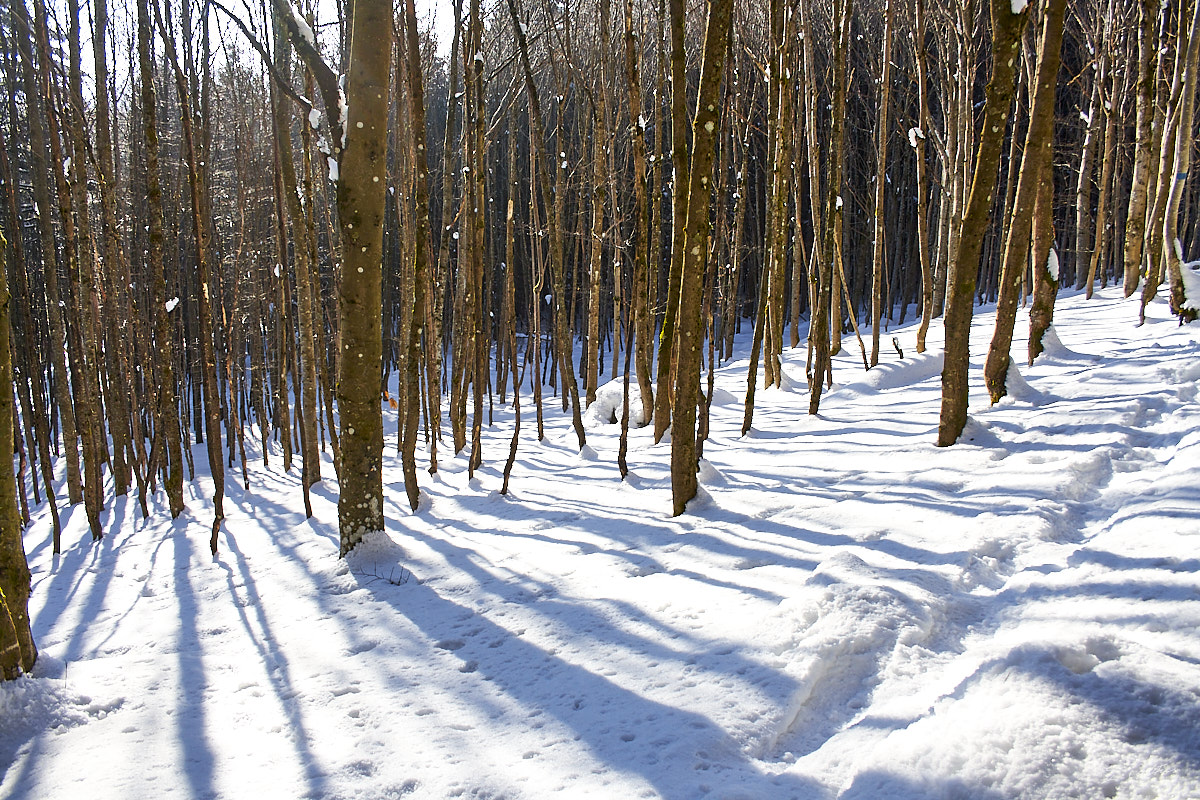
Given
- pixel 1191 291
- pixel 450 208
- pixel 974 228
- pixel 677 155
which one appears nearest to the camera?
pixel 677 155

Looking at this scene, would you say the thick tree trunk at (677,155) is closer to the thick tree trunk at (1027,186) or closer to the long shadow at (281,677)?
the thick tree trunk at (1027,186)

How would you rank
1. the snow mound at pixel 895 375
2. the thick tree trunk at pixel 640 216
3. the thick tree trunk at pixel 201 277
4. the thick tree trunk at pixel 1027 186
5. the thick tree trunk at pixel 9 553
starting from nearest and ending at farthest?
the thick tree trunk at pixel 9 553
the thick tree trunk at pixel 1027 186
the thick tree trunk at pixel 201 277
the thick tree trunk at pixel 640 216
the snow mound at pixel 895 375

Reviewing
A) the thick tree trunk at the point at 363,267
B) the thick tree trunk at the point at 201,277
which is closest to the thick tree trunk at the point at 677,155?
the thick tree trunk at the point at 363,267

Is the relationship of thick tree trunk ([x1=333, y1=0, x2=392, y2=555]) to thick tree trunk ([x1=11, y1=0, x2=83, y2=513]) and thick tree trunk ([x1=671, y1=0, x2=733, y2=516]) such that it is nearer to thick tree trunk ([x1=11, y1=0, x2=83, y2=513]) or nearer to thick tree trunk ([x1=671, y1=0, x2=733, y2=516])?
thick tree trunk ([x1=671, y1=0, x2=733, y2=516])

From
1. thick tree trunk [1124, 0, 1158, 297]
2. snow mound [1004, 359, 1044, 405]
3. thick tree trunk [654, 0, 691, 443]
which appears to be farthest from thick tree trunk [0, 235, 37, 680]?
thick tree trunk [1124, 0, 1158, 297]

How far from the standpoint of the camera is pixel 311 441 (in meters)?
7.80

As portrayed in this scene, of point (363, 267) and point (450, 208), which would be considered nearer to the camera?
point (363, 267)

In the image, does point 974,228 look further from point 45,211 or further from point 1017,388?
point 45,211

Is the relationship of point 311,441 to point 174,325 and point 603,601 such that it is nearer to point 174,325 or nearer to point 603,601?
point 603,601

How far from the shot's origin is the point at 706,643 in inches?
115

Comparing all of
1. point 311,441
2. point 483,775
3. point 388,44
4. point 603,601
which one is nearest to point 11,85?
point 311,441

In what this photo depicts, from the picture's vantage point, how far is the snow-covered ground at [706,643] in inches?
80.6

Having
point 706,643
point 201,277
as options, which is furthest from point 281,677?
point 201,277

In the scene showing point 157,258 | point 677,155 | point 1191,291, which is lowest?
point 1191,291
